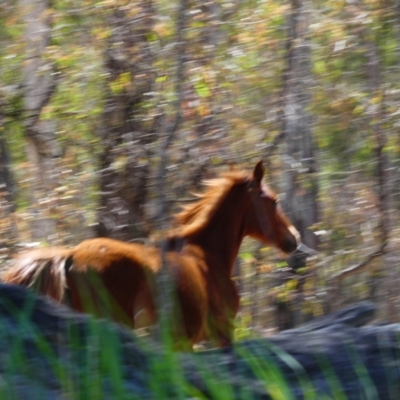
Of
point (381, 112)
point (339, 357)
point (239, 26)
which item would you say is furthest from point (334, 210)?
point (339, 357)

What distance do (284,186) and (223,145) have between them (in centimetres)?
102

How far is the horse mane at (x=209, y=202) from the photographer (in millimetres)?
6879

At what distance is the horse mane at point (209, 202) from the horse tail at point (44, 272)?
1.50m

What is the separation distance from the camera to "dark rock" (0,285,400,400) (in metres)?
3.01

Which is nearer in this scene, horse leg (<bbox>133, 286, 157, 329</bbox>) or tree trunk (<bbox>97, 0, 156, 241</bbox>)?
horse leg (<bbox>133, 286, 157, 329</bbox>)

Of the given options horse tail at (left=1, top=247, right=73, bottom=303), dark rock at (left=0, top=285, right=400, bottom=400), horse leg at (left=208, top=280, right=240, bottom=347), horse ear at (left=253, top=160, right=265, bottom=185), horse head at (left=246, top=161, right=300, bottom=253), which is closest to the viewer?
dark rock at (left=0, top=285, right=400, bottom=400)

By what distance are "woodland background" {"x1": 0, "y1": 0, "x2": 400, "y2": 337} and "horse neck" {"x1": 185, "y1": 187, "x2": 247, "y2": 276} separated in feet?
1.39

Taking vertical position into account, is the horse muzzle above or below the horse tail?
below

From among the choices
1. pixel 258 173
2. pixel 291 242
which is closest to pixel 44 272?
pixel 258 173

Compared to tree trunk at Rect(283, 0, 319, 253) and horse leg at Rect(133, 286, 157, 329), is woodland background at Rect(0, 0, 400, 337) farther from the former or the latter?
horse leg at Rect(133, 286, 157, 329)

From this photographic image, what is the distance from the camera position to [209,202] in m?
6.95

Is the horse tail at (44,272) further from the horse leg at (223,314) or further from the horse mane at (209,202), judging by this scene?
the horse mane at (209,202)

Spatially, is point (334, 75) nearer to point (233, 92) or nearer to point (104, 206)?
point (233, 92)

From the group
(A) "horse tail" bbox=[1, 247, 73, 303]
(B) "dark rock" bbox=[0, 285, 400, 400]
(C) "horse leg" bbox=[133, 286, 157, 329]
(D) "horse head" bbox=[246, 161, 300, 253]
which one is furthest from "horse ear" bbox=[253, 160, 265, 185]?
(B) "dark rock" bbox=[0, 285, 400, 400]
